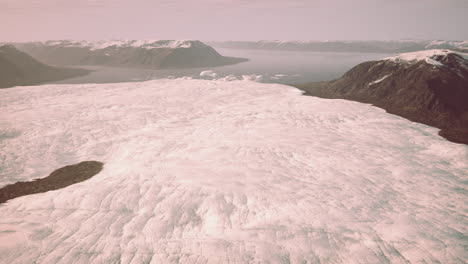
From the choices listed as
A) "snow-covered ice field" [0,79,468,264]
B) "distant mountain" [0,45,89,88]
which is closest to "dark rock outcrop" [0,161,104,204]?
"snow-covered ice field" [0,79,468,264]

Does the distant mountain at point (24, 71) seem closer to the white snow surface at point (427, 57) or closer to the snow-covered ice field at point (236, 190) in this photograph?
the snow-covered ice field at point (236, 190)

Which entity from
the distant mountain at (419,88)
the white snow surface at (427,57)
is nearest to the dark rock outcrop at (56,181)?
the distant mountain at (419,88)

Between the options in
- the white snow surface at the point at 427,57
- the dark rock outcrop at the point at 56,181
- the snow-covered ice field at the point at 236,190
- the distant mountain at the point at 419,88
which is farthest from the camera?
the white snow surface at the point at 427,57

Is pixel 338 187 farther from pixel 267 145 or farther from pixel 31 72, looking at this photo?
pixel 31 72

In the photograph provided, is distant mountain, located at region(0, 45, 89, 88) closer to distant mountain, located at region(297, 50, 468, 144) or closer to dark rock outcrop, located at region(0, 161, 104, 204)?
dark rock outcrop, located at region(0, 161, 104, 204)

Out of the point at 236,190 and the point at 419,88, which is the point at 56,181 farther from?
the point at 419,88

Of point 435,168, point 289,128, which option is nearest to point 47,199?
point 289,128
